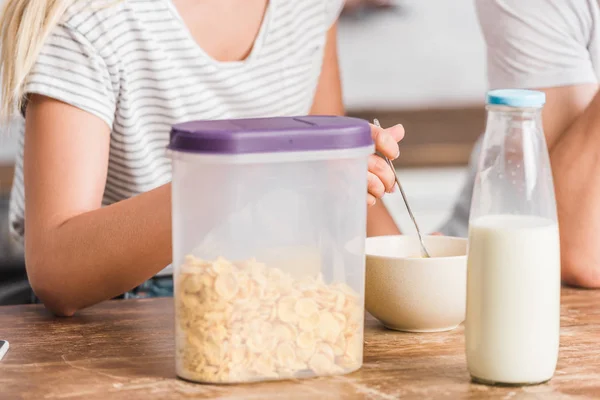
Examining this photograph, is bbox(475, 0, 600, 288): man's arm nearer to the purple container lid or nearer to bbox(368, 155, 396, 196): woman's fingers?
bbox(368, 155, 396, 196): woman's fingers

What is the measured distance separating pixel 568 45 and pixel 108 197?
787mm

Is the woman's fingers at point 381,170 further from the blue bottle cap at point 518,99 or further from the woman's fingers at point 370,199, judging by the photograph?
the blue bottle cap at point 518,99

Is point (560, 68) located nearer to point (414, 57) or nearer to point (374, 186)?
point (374, 186)

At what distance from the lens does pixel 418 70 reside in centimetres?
369

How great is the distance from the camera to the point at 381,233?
1.34m

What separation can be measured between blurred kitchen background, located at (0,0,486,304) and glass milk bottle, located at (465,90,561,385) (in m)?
2.85

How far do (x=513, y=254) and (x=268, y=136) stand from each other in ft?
0.76

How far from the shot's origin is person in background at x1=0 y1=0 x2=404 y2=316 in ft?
3.34

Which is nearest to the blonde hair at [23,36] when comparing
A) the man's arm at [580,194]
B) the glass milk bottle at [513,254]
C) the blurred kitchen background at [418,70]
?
the glass milk bottle at [513,254]

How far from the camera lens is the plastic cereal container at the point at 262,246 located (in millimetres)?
733

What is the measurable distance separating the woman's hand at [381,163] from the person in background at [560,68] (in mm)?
492

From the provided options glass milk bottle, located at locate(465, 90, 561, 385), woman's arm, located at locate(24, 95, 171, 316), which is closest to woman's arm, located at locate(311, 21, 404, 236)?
glass milk bottle, located at locate(465, 90, 561, 385)

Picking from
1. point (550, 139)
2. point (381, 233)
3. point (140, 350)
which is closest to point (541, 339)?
point (140, 350)

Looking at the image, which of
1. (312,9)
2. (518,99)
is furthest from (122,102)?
(518,99)
